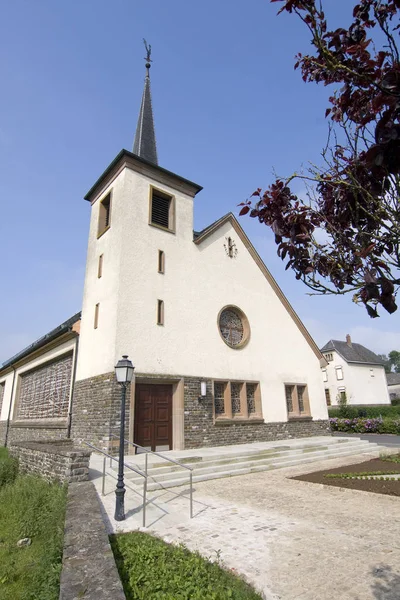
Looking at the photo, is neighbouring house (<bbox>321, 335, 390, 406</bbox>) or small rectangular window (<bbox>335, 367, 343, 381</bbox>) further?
small rectangular window (<bbox>335, 367, 343, 381</bbox>)

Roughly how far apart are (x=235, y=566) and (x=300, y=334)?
16.5 meters

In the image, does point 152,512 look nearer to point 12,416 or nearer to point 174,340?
point 174,340

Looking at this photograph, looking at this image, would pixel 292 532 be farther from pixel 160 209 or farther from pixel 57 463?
pixel 160 209

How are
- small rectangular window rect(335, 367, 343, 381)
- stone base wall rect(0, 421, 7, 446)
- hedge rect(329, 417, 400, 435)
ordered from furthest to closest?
1. small rectangular window rect(335, 367, 343, 381)
2. hedge rect(329, 417, 400, 435)
3. stone base wall rect(0, 421, 7, 446)

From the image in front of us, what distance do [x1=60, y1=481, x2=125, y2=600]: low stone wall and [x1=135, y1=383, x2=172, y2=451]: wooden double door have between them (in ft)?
20.1

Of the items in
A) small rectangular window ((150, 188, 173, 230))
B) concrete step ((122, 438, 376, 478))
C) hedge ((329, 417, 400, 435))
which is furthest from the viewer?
hedge ((329, 417, 400, 435))

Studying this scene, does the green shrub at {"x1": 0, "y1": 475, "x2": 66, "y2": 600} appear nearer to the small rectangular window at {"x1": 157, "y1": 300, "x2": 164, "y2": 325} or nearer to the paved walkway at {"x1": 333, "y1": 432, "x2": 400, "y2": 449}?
the small rectangular window at {"x1": 157, "y1": 300, "x2": 164, "y2": 325}

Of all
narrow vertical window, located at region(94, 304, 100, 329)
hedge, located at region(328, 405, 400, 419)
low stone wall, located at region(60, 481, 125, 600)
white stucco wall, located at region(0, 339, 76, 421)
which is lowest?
low stone wall, located at region(60, 481, 125, 600)

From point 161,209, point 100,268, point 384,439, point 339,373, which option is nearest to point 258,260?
point 161,209

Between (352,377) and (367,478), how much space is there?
112ft

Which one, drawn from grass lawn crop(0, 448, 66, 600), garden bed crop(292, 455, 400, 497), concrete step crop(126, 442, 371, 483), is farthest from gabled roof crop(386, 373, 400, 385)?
grass lawn crop(0, 448, 66, 600)

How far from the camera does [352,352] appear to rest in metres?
43.2

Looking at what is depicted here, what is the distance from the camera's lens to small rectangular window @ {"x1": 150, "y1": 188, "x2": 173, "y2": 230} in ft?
50.1

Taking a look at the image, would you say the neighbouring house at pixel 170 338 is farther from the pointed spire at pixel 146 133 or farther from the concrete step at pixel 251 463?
the concrete step at pixel 251 463
